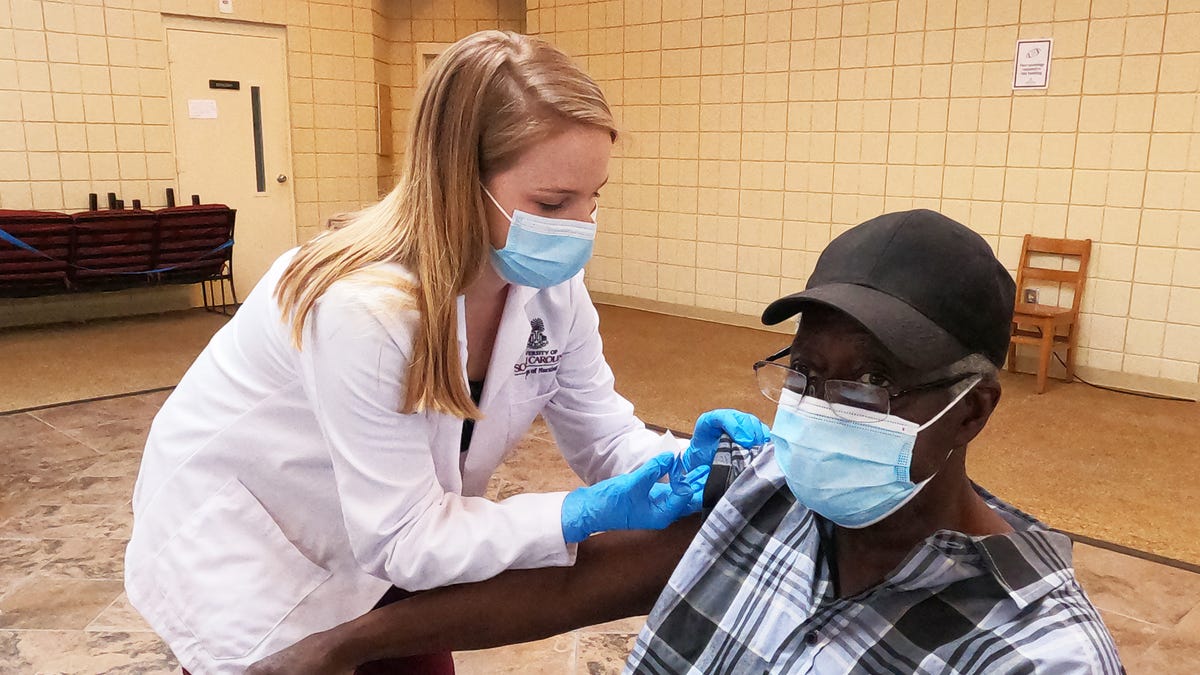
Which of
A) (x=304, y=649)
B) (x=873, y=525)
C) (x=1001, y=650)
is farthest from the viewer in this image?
(x=304, y=649)

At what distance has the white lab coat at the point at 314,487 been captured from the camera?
0.99 m

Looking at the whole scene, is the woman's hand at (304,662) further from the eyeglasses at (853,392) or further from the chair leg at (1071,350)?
the chair leg at (1071,350)

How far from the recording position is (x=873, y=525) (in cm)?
92

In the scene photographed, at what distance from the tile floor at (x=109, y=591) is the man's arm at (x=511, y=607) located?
0.86 metres

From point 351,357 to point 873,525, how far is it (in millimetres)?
568

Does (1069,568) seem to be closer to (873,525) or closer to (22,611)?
(873,525)

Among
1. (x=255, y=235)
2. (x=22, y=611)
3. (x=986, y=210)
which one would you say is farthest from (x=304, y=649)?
(x=255, y=235)

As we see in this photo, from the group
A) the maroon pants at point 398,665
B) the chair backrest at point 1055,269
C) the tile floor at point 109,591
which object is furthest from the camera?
the chair backrest at point 1055,269

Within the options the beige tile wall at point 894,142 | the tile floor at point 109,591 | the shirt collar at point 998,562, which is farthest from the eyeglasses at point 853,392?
the beige tile wall at point 894,142

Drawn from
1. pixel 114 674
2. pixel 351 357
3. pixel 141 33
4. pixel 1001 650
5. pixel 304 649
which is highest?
pixel 141 33

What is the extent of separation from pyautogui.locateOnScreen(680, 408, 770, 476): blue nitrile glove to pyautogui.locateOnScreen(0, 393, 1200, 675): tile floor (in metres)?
0.94

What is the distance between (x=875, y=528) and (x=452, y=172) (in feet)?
1.99

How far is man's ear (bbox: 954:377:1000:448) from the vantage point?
2.73 feet

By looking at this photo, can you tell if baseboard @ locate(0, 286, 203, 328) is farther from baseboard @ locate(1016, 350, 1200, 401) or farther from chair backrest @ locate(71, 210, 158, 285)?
baseboard @ locate(1016, 350, 1200, 401)
